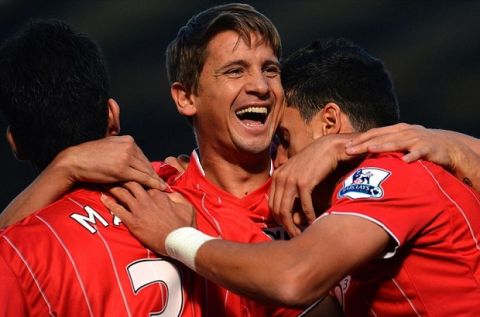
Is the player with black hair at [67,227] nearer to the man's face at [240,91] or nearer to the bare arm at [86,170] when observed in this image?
the bare arm at [86,170]

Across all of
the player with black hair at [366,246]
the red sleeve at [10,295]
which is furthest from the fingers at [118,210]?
the red sleeve at [10,295]

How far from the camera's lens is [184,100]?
3.23 metres

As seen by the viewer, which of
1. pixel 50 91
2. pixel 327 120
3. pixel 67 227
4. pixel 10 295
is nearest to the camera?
pixel 10 295

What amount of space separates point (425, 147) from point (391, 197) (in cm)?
26

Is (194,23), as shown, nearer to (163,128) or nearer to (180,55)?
(180,55)

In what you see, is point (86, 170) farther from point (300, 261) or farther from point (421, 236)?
point (421, 236)

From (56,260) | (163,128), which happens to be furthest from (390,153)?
(163,128)

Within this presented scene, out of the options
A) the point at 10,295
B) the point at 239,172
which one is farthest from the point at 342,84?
the point at 10,295

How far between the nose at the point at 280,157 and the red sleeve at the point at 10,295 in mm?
1063

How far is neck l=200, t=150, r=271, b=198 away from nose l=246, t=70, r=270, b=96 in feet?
0.62

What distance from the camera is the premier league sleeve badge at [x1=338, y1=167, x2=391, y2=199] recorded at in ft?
8.27

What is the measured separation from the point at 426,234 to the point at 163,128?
235 centimetres

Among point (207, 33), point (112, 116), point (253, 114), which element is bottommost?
point (253, 114)

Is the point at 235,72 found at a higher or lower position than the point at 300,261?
higher
